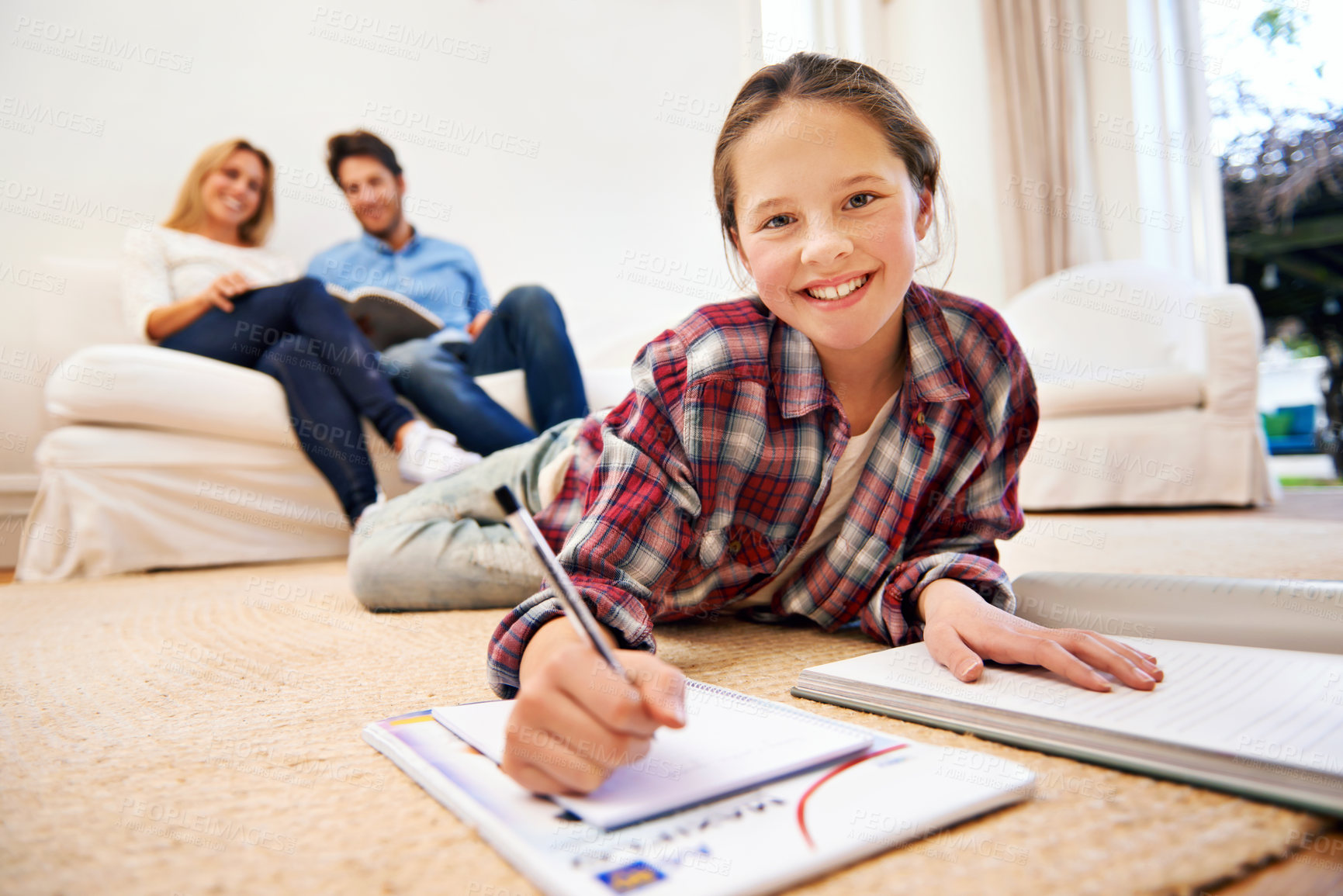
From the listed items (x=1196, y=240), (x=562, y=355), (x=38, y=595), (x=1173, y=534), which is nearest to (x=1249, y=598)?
(x=1173, y=534)

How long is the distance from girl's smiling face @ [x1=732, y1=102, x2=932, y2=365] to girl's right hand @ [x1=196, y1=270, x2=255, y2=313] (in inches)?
66.0

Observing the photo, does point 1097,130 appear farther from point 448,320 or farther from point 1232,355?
point 448,320

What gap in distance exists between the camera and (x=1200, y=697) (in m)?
0.46

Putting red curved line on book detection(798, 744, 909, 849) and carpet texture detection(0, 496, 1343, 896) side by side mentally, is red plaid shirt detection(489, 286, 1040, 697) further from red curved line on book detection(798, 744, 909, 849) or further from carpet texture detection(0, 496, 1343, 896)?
red curved line on book detection(798, 744, 909, 849)

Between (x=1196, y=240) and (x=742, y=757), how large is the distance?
11.1 feet

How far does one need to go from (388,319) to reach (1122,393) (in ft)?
6.37

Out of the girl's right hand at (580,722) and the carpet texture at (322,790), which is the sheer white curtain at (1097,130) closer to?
the carpet texture at (322,790)

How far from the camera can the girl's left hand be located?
1.60 feet

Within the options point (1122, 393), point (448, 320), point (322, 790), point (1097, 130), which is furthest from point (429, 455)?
point (1097, 130)

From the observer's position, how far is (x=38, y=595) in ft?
4.52

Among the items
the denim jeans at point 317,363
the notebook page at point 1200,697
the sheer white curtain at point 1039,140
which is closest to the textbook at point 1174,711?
the notebook page at point 1200,697

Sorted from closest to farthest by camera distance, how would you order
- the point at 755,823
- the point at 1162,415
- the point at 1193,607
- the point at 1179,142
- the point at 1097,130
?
the point at 755,823 → the point at 1193,607 → the point at 1162,415 → the point at 1179,142 → the point at 1097,130

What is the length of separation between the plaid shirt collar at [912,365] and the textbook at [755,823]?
0.33 meters

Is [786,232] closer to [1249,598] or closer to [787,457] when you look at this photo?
[787,457]
